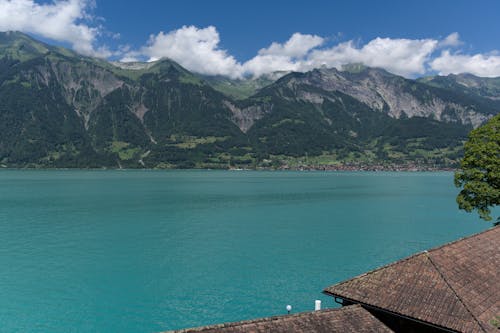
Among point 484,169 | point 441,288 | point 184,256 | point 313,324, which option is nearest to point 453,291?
point 441,288

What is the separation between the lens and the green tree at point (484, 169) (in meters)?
37.6

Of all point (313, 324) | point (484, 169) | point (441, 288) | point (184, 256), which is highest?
point (484, 169)

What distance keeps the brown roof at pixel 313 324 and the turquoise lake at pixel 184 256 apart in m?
17.4

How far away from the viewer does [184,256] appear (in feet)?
168

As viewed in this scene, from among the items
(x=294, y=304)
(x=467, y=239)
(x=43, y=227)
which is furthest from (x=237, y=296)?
(x=43, y=227)

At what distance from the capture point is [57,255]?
51.5 metres

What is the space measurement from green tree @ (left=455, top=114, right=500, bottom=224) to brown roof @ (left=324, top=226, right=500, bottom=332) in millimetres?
19820

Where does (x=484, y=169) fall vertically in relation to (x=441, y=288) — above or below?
above

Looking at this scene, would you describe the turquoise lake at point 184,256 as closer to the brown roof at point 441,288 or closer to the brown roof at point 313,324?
the brown roof at point 441,288

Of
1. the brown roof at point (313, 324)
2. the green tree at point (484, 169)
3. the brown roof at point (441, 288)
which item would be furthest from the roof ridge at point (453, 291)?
the green tree at point (484, 169)

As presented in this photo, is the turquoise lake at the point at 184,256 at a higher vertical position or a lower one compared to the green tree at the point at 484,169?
lower

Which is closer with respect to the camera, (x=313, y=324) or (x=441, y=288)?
(x=313, y=324)

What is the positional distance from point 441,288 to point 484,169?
27.6 m

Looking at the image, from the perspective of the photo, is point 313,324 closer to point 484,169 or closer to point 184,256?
point 484,169
